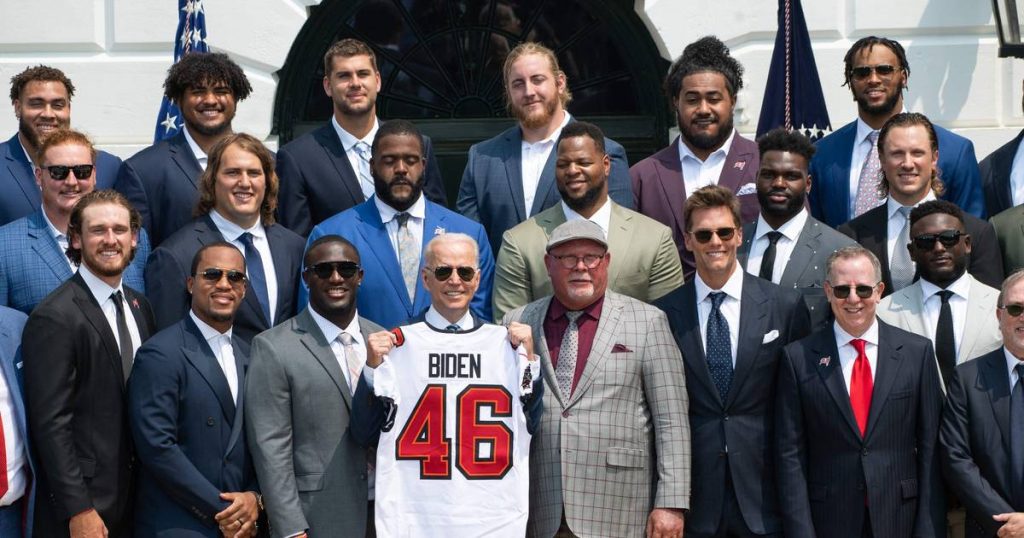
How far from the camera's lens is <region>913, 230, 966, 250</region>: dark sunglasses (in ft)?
23.4

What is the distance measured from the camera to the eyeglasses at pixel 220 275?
6.68 meters

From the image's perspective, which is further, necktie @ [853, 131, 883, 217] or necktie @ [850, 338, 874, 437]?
necktie @ [853, 131, 883, 217]

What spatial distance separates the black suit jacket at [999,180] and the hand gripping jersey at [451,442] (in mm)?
3350

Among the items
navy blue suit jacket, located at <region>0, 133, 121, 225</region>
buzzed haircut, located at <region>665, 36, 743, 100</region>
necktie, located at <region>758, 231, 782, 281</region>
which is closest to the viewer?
necktie, located at <region>758, 231, 782, 281</region>

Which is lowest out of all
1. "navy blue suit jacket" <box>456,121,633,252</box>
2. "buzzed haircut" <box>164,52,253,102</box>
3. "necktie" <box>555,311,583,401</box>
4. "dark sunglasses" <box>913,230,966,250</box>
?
"necktie" <box>555,311,583,401</box>

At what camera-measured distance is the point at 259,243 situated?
7.42 meters

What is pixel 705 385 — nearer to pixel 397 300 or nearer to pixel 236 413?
pixel 397 300

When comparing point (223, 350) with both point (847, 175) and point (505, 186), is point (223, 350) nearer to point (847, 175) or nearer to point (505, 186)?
point (505, 186)

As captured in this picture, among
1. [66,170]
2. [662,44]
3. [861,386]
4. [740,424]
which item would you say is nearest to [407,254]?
[66,170]

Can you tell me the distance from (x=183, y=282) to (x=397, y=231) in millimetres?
1084

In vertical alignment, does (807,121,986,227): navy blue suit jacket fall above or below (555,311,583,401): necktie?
above

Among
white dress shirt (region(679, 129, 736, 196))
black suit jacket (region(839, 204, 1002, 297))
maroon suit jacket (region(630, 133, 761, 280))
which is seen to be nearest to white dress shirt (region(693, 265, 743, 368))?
maroon suit jacket (region(630, 133, 761, 280))

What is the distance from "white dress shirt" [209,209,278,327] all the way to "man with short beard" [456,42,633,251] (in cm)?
118

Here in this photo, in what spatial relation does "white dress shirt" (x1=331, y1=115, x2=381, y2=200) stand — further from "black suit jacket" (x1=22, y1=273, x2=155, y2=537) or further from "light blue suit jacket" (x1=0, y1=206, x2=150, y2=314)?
"black suit jacket" (x1=22, y1=273, x2=155, y2=537)
